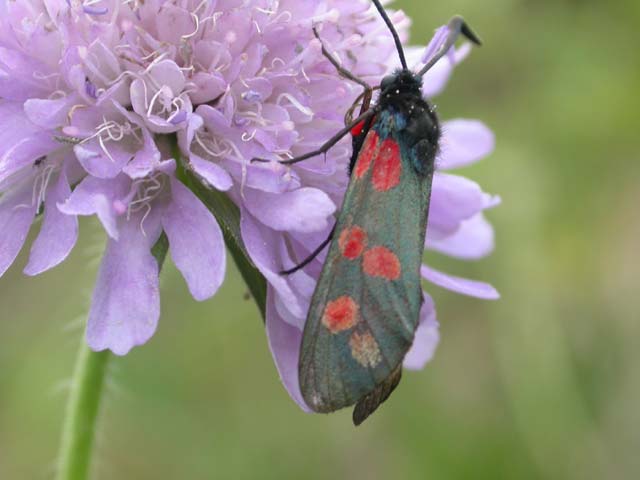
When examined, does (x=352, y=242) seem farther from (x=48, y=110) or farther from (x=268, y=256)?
(x=48, y=110)

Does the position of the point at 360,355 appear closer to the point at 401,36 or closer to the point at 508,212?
the point at 401,36

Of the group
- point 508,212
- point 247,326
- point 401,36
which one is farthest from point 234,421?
point 401,36

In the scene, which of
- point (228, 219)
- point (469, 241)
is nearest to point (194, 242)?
point (228, 219)

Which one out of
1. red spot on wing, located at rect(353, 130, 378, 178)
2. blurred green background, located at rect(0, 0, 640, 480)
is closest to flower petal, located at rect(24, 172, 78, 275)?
red spot on wing, located at rect(353, 130, 378, 178)

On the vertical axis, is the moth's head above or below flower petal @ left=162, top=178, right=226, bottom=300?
above

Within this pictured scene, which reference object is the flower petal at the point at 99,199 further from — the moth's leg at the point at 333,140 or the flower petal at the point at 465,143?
the flower petal at the point at 465,143


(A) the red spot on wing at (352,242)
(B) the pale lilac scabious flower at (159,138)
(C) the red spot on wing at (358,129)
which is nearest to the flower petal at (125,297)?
(B) the pale lilac scabious flower at (159,138)

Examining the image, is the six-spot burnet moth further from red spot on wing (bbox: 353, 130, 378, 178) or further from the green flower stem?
the green flower stem
